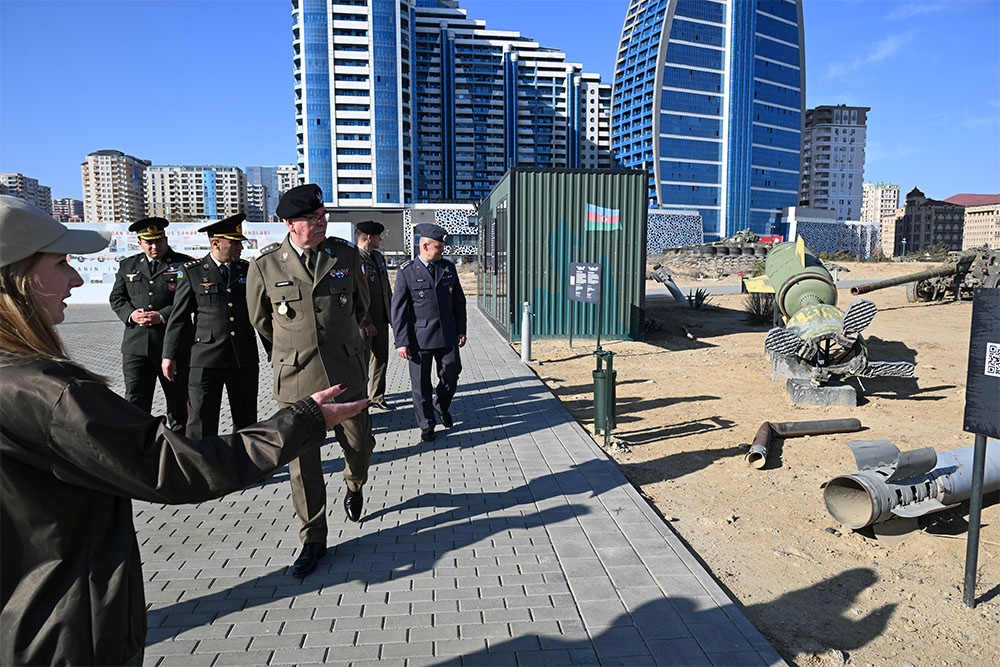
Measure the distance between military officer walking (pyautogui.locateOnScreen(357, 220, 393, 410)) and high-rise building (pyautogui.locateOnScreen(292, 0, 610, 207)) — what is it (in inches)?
2781

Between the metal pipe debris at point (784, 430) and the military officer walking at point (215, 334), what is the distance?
176 inches

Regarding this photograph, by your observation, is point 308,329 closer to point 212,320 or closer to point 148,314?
point 212,320

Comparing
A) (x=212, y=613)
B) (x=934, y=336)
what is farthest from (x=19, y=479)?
(x=934, y=336)

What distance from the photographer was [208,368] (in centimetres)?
488

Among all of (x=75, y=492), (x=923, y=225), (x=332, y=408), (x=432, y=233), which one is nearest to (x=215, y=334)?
(x=432, y=233)

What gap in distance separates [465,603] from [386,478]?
215 cm

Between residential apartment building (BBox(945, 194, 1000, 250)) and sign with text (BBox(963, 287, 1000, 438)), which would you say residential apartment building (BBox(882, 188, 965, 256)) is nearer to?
residential apartment building (BBox(945, 194, 1000, 250))

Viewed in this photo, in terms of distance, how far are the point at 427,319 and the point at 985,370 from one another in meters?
4.49

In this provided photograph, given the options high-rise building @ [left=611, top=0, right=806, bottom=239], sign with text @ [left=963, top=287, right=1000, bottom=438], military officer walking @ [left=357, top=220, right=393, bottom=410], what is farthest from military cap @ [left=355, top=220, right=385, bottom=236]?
high-rise building @ [left=611, top=0, right=806, bottom=239]

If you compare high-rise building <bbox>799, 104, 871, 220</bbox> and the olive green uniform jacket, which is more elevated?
high-rise building <bbox>799, 104, 871, 220</bbox>

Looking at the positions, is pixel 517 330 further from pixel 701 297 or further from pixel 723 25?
pixel 723 25

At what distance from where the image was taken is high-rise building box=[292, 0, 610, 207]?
7638 cm

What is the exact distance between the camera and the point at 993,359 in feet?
10.9

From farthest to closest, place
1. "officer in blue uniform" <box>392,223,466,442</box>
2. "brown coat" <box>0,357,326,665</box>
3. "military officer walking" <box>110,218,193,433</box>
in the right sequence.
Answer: "officer in blue uniform" <box>392,223,466,442</box> → "military officer walking" <box>110,218,193,433</box> → "brown coat" <box>0,357,326,665</box>
